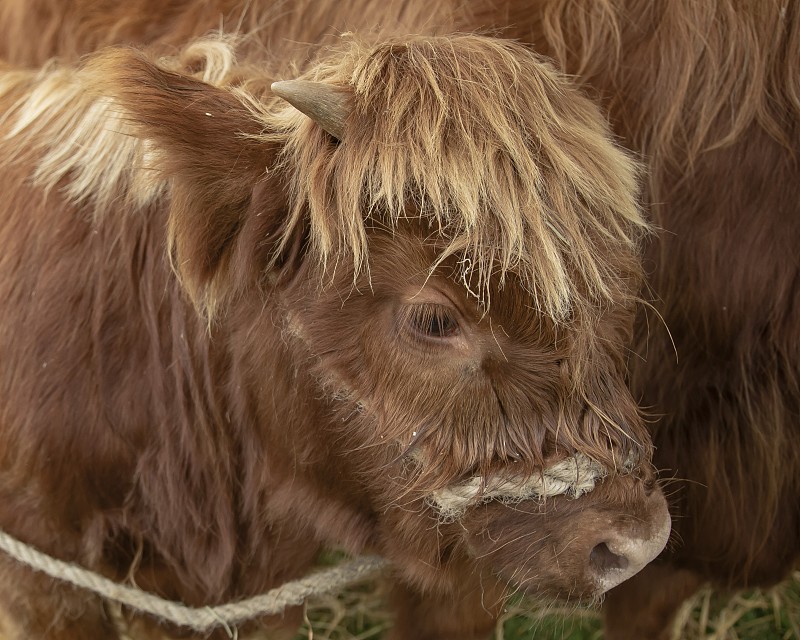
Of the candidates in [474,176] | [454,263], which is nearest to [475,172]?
[474,176]

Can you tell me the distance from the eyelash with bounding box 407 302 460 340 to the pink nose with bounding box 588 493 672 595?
0.48 meters

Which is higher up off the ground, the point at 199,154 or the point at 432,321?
the point at 199,154

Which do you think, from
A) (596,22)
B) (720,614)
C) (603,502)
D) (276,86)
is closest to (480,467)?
(603,502)

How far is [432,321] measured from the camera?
5.65ft

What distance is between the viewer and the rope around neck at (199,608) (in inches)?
88.1

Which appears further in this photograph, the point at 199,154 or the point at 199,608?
the point at 199,608

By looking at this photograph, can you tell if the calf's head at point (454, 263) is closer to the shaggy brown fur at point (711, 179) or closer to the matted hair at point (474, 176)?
the matted hair at point (474, 176)

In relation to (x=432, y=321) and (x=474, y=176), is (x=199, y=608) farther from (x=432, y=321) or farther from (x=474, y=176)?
(x=474, y=176)

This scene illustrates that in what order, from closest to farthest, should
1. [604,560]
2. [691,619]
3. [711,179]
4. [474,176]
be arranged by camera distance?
[474,176]
[604,560]
[711,179]
[691,619]

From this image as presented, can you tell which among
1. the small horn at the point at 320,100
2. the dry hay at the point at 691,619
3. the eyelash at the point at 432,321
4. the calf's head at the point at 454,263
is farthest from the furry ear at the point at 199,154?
the dry hay at the point at 691,619

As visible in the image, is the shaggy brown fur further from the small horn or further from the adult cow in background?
the small horn

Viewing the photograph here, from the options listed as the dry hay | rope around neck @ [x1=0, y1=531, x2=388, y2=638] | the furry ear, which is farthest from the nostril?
the dry hay

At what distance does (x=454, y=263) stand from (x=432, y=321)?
119 millimetres

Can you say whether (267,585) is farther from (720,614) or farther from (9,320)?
(720,614)
